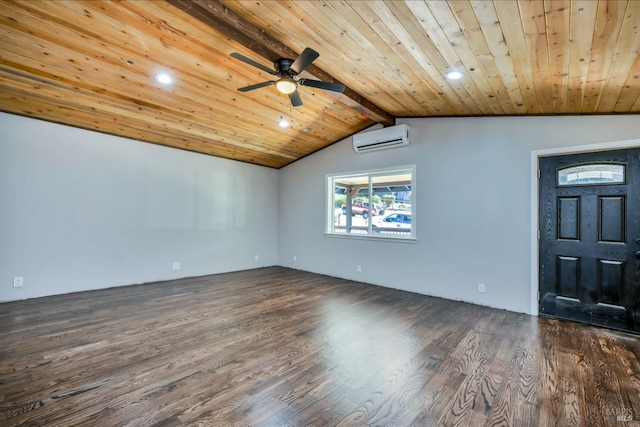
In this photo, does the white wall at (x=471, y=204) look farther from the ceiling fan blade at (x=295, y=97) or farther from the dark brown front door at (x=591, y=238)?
the ceiling fan blade at (x=295, y=97)

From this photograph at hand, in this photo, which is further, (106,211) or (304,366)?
(106,211)

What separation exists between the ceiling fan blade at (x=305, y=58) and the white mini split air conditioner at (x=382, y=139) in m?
2.61

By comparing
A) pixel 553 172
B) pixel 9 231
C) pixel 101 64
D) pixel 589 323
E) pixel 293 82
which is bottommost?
pixel 589 323

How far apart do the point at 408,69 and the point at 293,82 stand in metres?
1.24

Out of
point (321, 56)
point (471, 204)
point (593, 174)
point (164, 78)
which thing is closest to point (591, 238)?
point (593, 174)

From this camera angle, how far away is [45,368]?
7.73 ft

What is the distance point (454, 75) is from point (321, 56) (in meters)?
1.42

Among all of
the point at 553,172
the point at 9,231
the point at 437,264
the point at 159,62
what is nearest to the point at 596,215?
the point at 553,172

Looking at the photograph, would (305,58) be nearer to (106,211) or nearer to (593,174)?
(593,174)

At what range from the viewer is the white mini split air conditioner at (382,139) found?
4992 mm

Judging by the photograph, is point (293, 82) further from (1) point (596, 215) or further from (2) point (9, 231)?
(2) point (9, 231)

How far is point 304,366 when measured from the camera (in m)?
2.46

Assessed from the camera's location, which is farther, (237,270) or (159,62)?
(237,270)

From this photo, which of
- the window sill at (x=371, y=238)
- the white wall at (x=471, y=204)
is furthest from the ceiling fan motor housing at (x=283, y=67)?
the window sill at (x=371, y=238)
